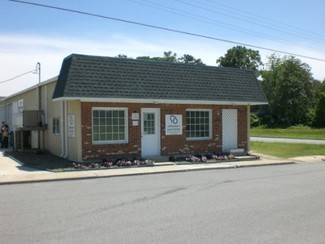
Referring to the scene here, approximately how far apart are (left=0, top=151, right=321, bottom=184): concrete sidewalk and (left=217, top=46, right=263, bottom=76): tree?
7545cm

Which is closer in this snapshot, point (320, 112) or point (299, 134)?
point (299, 134)

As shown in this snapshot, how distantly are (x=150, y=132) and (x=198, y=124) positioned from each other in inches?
113

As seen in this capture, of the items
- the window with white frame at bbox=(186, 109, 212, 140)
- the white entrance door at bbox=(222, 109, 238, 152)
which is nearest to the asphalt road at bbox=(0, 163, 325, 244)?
the window with white frame at bbox=(186, 109, 212, 140)

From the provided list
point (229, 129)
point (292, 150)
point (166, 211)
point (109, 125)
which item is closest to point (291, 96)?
point (292, 150)

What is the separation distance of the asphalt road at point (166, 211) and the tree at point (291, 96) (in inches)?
2345

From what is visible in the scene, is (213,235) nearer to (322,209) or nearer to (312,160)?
(322,209)

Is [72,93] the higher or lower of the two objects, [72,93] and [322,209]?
the higher

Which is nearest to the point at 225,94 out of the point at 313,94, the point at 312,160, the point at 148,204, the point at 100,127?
the point at 312,160

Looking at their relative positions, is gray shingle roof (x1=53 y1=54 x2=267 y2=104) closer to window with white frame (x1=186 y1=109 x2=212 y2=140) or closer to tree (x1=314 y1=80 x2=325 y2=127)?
window with white frame (x1=186 y1=109 x2=212 y2=140)

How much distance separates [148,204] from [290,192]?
401 centimetres

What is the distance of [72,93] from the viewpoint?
18.6 metres

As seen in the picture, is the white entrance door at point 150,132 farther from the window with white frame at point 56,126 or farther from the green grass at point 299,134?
the green grass at point 299,134

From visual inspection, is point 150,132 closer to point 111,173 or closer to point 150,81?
point 150,81

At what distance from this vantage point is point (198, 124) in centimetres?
2292
